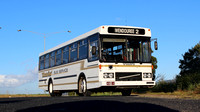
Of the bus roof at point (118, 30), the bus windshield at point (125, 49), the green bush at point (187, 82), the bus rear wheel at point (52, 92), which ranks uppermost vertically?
the bus roof at point (118, 30)

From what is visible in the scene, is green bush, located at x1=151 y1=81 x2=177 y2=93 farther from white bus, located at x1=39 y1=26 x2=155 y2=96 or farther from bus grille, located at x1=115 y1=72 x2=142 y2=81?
bus grille, located at x1=115 y1=72 x2=142 y2=81

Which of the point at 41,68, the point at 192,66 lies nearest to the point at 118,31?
the point at 41,68

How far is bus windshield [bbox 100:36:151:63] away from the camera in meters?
16.9

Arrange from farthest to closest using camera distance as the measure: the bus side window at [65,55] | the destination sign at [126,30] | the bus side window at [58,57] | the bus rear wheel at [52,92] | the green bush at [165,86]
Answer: the bus rear wheel at [52,92] < the green bush at [165,86] < the bus side window at [58,57] < the bus side window at [65,55] < the destination sign at [126,30]

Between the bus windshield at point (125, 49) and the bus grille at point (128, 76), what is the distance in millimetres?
669

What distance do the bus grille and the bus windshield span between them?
2.19 ft

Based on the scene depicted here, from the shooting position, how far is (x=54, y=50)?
2420 cm

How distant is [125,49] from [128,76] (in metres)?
1.42

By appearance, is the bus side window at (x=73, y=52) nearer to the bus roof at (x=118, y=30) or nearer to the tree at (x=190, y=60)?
the bus roof at (x=118, y=30)

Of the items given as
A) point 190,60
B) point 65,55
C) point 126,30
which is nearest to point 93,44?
point 126,30

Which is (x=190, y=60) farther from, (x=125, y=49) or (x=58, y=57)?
(x=125, y=49)

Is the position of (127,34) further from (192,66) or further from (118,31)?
(192,66)

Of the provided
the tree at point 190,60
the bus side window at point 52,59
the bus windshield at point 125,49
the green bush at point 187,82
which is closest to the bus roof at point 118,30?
the bus windshield at point 125,49

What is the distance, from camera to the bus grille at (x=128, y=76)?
1698 cm
